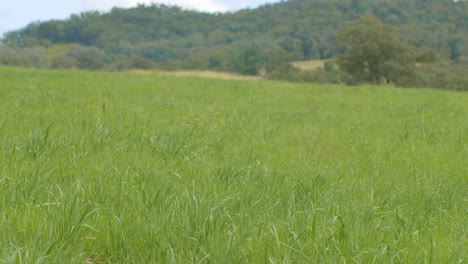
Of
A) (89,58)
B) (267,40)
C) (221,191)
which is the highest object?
(267,40)

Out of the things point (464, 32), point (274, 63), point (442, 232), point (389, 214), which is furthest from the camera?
point (464, 32)

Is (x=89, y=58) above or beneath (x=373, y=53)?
above

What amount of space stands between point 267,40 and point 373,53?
58309 millimetres

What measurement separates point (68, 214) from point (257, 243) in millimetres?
962

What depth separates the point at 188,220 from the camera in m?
2.21

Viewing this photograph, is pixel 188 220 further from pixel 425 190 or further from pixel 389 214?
pixel 425 190

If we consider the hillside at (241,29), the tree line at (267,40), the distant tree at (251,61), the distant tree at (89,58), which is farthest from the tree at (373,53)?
the distant tree at (89,58)

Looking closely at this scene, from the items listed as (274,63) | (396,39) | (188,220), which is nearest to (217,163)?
(188,220)

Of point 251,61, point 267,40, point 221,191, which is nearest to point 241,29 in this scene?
point 267,40

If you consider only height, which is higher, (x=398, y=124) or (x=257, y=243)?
(x=257, y=243)

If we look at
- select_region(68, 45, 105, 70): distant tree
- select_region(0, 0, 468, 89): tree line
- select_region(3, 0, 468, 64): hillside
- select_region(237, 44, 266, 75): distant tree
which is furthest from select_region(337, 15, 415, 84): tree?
select_region(68, 45, 105, 70): distant tree

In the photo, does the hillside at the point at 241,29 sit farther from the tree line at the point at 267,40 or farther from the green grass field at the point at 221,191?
the green grass field at the point at 221,191

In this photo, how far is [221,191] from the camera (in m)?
2.94

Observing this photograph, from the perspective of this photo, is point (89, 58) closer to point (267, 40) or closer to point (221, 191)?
point (267, 40)
